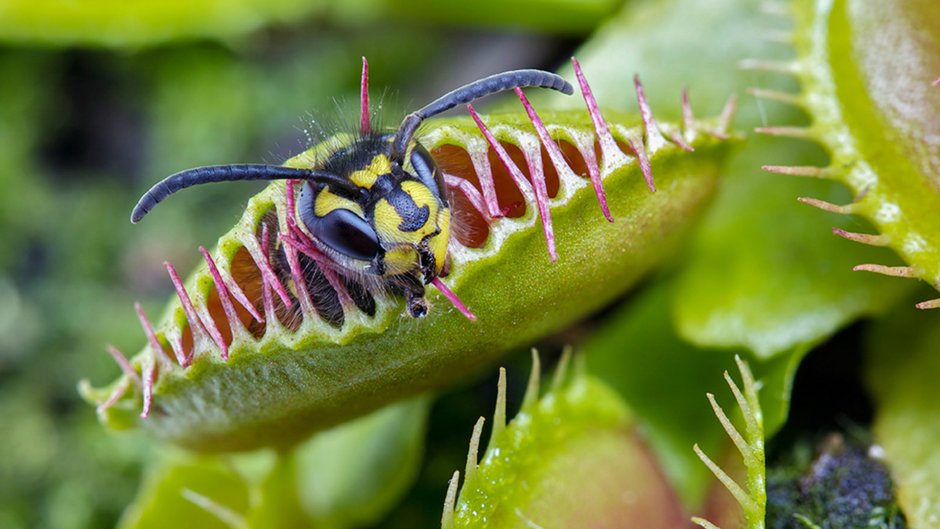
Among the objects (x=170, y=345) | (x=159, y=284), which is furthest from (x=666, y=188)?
(x=159, y=284)

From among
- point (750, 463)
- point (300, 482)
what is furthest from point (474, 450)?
point (300, 482)

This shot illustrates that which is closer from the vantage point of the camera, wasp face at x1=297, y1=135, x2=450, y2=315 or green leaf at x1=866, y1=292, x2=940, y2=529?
wasp face at x1=297, y1=135, x2=450, y2=315

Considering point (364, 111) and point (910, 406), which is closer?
point (364, 111)

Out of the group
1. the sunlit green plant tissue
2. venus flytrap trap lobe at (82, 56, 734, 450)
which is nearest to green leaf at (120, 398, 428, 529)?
the sunlit green plant tissue

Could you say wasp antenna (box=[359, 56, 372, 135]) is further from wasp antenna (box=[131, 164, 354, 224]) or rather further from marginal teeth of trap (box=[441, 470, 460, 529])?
marginal teeth of trap (box=[441, 470, 460, 529])

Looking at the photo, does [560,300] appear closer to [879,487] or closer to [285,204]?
[285,204]

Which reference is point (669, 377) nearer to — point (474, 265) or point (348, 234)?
point (474, 265)

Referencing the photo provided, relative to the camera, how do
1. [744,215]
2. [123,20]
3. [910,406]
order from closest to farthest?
1. [910,406]
2. [744,215]
3. [123,20]
